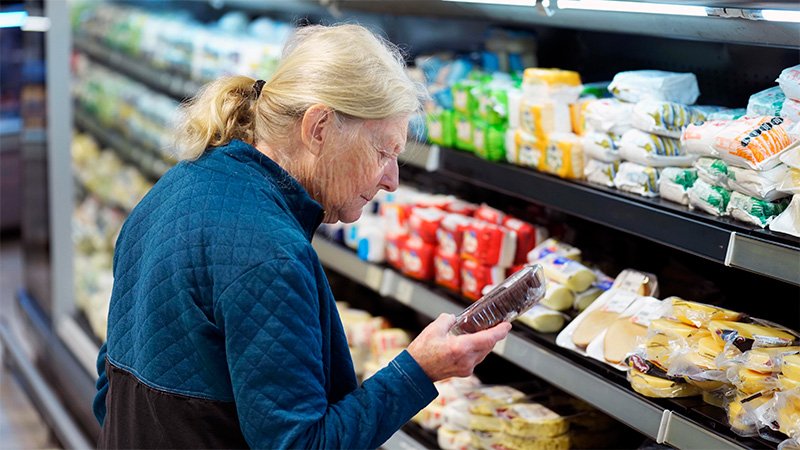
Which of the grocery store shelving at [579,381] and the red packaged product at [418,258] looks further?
the red packaged product at [418,258]

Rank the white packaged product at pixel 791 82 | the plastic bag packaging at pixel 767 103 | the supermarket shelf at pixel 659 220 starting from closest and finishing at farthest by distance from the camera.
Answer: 1. the supermarket shelf at pixel 659 220
2. the white packaged product at pixel 791 82
3. the plastic bag packaging at pixel 767 103

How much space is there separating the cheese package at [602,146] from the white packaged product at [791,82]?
1.32 ft

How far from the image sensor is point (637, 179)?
206 cm

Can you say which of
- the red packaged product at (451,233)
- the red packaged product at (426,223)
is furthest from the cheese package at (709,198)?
the red packaged product at (426,223)

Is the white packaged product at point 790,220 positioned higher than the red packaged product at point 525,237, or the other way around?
the white packaged product at point 790,220

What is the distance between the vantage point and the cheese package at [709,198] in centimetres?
185

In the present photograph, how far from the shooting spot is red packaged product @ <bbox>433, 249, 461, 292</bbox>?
103 inches

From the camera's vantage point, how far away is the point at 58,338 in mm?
4418

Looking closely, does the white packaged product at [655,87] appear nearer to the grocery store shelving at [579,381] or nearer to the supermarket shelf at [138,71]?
the grocery store shelving at [579,381]

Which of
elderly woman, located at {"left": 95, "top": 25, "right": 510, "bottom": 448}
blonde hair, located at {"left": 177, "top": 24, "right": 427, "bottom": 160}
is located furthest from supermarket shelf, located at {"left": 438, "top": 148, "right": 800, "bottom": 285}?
blonde hair, located at {"left": 177, "top": 24, "right": 427, "bottom": 160}

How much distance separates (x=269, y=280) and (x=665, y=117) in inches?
39.7

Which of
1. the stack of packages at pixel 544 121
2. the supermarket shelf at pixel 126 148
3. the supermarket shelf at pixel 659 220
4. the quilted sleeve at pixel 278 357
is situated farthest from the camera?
the supermarket shelf at pixel 126 148

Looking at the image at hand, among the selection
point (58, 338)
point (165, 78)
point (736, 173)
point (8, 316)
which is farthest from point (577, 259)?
point (8, 316)

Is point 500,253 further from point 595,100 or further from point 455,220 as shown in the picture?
point 595,100
